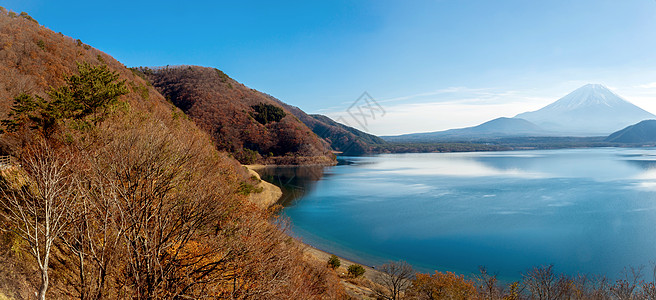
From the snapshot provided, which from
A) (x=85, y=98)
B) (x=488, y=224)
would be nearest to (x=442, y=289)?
(x=488, y=224)

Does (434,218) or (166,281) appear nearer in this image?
(166,281)

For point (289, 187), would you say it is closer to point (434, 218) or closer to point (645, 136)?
point (434, 218)

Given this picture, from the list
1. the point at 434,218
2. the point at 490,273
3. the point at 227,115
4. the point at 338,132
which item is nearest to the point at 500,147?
the point at 338,132

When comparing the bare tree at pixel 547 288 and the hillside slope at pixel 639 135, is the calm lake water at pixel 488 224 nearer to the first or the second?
the bare tree at pixel 547 288

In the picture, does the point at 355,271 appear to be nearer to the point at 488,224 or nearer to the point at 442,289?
the point at 442,289

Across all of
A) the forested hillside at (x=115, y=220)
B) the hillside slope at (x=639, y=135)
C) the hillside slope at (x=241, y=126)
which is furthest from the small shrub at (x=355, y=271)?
the hillside slope at (x=639, y=135)
